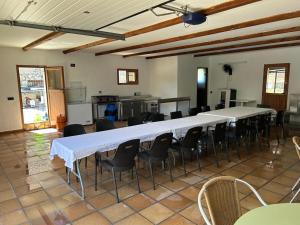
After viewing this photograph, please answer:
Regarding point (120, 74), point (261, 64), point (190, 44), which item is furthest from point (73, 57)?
point (261, 64)

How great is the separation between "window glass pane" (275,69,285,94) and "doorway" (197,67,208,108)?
2802 mm

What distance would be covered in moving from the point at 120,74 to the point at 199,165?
18.9 feet

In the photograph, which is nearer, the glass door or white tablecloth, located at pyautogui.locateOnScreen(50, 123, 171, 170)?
white tablecloth, located at pyautogui.locateOnScreen(50, 123, 171, 170)

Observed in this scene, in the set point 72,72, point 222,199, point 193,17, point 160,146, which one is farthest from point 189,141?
point 72,72

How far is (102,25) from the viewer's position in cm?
383

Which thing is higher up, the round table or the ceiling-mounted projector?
the ceiling-mounted projector

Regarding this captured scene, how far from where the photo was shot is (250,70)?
8.05 m

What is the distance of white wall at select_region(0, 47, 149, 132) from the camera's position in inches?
245

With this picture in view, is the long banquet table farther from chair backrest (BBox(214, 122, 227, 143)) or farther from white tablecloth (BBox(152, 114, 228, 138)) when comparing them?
chair backrest (BBox(214, 122, 227, 143))

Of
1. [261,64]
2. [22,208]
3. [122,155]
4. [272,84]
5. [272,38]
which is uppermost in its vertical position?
[272,38]

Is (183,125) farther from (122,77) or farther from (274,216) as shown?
(122,77)

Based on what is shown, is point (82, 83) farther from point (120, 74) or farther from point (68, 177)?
point (68, 177)

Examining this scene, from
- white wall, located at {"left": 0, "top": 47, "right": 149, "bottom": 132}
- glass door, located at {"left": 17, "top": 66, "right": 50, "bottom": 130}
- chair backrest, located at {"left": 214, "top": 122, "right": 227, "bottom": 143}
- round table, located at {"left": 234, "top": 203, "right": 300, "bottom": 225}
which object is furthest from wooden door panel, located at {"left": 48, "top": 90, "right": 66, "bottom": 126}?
round table, located at {"left": 234, "top": 203, "right": 300, "bottom": 225}

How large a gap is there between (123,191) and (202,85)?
24.1 feet
